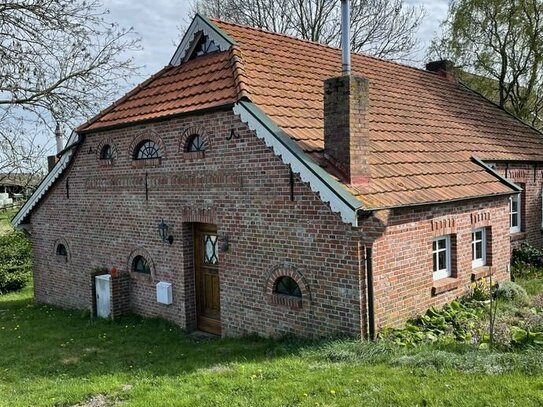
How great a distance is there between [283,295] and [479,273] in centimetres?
462

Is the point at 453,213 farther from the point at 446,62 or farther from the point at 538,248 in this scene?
the point at 446,62

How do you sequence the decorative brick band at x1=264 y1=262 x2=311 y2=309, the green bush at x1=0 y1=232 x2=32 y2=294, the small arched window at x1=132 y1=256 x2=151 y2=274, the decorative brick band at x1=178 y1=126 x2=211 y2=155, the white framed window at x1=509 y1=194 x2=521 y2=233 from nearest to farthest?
1. the decorative brick band at x1=264 y1=262 x2=311 y2=309
2. the decorative brick band at x1=178 y1=126 x2=211 y2=155
3. the small arched window at x1=132 y1=256 x2=151 y2=274
4. the white framed window at x1=509 y1=194 x2=521 y2=233
5. the green bush at x1=0 y1=232 x2=32 y2=294

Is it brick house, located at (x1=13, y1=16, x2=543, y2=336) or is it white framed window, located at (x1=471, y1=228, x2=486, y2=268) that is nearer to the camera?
brick house, located at (x1=13, y1=16, x2=543, y2=336)

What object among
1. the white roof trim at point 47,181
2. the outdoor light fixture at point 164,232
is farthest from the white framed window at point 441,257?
the white roof trim at point 47,181

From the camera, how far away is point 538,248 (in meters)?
15.8

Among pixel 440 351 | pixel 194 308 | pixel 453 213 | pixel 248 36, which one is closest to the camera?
pixel 440 351

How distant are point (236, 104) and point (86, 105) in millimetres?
7574

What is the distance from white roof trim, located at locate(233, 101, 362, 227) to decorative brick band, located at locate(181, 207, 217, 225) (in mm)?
2055

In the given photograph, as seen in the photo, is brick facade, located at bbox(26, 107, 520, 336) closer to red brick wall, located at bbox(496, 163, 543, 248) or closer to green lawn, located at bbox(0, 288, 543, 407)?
green lawn, located at bbox(0, 288, 543, 407)

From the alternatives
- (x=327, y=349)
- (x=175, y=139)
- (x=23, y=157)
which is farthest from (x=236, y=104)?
(x=23, y=157)

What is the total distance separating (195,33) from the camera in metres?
11.6

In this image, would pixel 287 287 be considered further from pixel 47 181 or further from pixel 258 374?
pixel 47 181

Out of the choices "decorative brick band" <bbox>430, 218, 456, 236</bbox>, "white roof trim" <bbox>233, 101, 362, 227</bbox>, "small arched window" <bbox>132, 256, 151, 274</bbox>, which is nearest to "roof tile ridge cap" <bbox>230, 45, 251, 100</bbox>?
"white roof trim" <bbox>233, 101, 362, 227</bbox>

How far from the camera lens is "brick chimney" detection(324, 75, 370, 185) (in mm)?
8031
